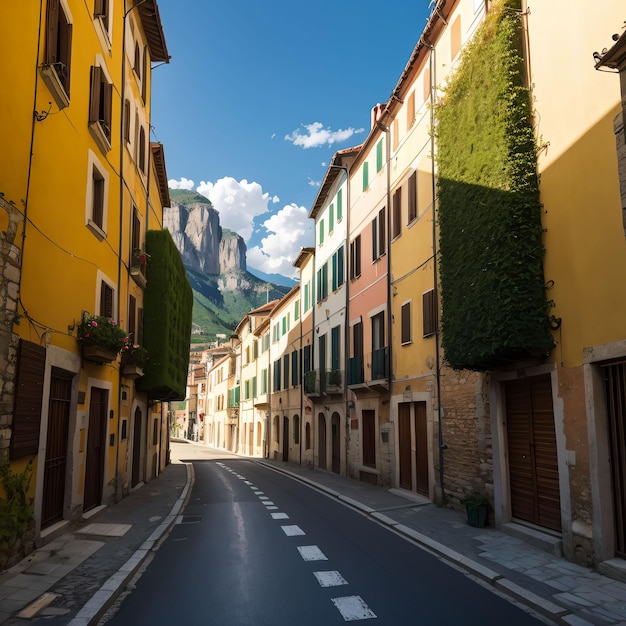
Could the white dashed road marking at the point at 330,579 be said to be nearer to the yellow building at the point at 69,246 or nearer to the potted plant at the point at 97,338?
the yellow building at the point at 69,246

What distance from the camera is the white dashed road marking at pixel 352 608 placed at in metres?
6.18

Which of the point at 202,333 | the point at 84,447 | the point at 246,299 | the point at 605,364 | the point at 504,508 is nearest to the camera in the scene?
the point at 605,364

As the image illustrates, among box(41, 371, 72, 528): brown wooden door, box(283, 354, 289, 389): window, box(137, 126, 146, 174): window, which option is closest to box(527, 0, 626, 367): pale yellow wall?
box(41, 371, 72, 528): brown wooden door

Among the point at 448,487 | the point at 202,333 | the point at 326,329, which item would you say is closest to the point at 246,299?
the point at 202,333

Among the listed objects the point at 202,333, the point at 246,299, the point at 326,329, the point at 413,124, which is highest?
the point at 246,299

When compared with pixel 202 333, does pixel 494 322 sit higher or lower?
lower

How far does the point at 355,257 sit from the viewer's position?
2431cm

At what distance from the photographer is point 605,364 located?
8625 mm

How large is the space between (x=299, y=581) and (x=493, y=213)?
23.3 ft

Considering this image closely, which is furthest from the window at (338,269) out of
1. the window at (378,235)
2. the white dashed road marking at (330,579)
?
the white dashed road marking at (330,579)

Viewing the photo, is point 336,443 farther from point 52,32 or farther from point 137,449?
point 52,32

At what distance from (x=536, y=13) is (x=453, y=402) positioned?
8372 mm

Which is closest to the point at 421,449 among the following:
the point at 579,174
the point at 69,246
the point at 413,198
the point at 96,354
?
the point at 413,198

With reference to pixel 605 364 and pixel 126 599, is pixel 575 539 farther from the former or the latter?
pixel 126 599
